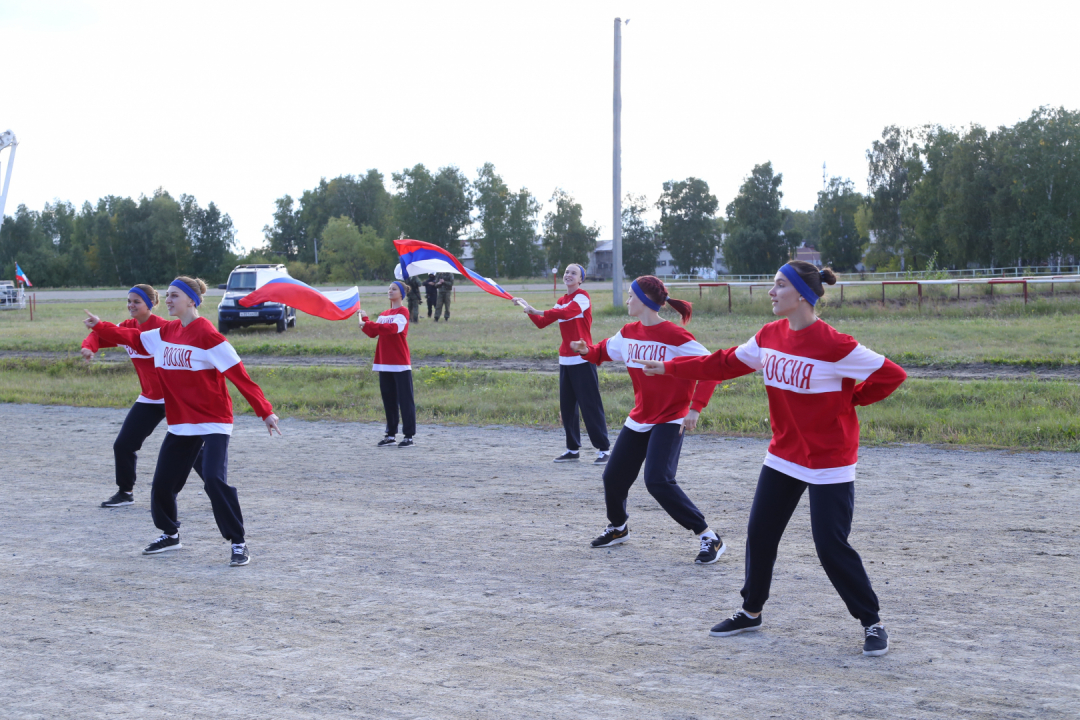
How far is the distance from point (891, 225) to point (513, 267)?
133 feet

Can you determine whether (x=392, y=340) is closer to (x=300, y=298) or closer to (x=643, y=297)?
(x=300, y=298)

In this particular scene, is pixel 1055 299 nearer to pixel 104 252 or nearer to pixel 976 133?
pixel 976 133

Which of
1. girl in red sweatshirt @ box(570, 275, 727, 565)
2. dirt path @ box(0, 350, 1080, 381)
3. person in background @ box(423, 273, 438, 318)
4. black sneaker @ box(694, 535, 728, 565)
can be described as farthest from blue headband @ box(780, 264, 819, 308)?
person in background @ box(423, 273, 438, 318)

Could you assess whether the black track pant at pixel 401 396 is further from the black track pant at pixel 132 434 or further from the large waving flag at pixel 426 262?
the black track pant at pixel 132 434

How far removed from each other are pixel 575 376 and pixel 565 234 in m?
91.0

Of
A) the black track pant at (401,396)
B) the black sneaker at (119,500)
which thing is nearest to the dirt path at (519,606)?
the black sneaker at (119,500)

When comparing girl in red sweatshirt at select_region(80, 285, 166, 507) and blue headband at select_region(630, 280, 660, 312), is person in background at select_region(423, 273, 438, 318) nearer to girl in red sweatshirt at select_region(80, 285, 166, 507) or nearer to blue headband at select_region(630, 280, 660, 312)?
girl in red sweatshirt at select_region(80, 285, 166, 507)

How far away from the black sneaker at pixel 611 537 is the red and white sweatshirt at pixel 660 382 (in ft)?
2.74

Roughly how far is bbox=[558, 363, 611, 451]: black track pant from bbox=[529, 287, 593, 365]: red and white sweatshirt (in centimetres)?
13

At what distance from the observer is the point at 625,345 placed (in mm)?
6438

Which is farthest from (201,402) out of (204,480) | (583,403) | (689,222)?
(689,222)

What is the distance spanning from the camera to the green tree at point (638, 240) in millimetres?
96938

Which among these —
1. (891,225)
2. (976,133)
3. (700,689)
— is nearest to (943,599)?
(700,689)

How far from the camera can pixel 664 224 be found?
9794 centimetres
